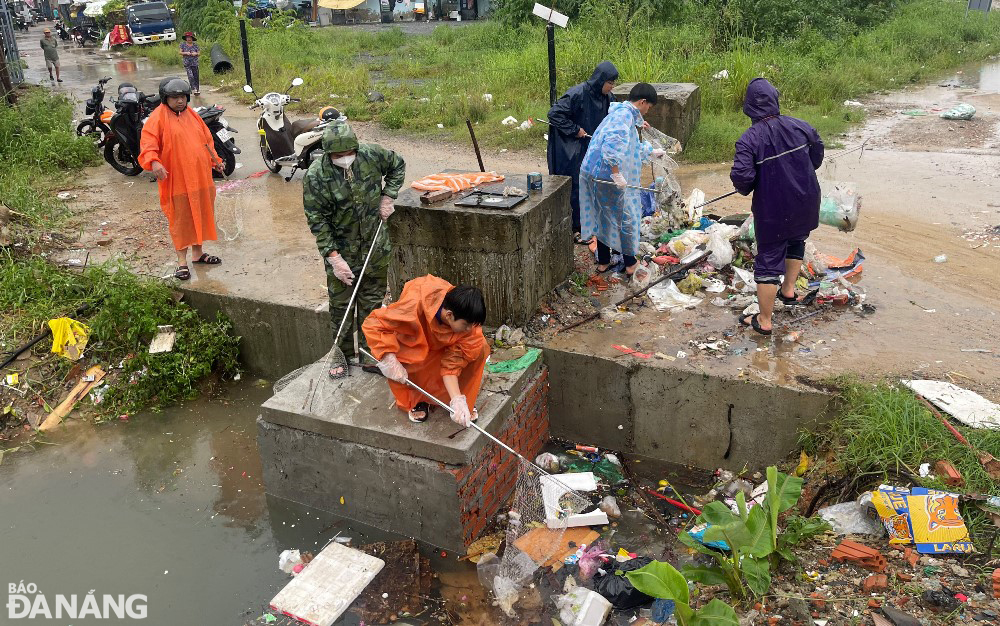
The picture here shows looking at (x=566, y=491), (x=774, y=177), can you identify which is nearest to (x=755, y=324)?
(x=774, y=177)

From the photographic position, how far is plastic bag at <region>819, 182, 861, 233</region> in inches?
205

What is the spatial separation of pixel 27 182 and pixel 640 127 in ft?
22.7

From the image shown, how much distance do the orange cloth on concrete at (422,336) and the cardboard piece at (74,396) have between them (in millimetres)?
3059

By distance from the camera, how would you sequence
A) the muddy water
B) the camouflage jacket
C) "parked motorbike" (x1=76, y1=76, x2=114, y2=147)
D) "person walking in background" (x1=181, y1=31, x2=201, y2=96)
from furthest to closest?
"person walking in background" (x1=181, y1=31, x2=201, y2=96) < "parked motorbike" (x1=76, y1=76, x2=114, y2=147) < the camouflage jacket < the muddy water

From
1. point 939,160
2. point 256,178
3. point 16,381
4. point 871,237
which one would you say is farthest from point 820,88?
point 16,381

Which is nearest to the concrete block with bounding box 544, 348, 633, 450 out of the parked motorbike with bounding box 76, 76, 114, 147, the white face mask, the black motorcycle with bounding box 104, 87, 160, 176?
the white face mask

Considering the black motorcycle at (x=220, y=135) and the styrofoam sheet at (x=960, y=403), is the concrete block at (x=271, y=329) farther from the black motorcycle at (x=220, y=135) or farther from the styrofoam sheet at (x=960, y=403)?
the styrofoam sheet at (x=960, y=403)

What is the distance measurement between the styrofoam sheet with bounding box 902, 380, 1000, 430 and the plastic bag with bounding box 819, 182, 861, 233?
4.59 ft

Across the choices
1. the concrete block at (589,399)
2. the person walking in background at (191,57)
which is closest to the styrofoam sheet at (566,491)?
the concrete block at (589,399)

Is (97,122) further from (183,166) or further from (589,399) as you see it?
(589,399)

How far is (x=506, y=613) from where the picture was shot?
3812mm

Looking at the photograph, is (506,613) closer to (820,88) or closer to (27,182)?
(27,182)

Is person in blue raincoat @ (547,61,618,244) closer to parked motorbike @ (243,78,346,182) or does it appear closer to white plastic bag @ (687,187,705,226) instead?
white plastic bag @ (687,187,705,226)

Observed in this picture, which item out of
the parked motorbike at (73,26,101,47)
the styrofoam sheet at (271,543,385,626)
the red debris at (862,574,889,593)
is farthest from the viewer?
the parked motorbike at (73,26,101,47)
